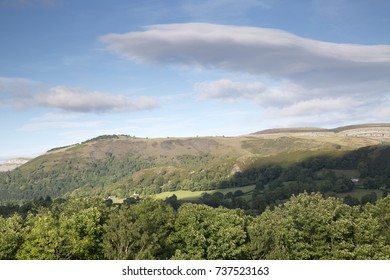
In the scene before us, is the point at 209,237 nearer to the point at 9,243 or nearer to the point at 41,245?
the point at 41,245

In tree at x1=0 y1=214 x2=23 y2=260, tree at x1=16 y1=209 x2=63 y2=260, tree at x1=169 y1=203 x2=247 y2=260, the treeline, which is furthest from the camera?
tree at x1=169 y1=203 x2=247 y2=260

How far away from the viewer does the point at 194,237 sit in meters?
60.2

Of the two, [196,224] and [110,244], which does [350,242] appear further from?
[110,244]

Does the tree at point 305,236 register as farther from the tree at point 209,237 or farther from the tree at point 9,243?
the tree at point 9,243

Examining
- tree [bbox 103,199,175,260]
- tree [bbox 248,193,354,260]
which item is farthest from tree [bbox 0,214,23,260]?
tree [bbox 248,193,354,260]

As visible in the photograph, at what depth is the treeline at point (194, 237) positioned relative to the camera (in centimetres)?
5356

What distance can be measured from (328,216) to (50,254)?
42.4 m

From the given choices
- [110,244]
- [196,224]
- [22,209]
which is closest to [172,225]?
[196,224]

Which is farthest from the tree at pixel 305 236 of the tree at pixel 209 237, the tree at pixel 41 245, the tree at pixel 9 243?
the tree at pixel 9 243

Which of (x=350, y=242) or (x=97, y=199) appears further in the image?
(x=97, y=199)

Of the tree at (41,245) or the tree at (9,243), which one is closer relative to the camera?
the tree at (41,245)

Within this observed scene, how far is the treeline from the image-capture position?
2109 inches

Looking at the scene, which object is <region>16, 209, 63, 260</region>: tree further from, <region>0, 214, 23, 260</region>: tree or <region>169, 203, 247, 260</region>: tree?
<region>169, 203, 247, 260</region>: tree

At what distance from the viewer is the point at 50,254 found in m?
52.3
